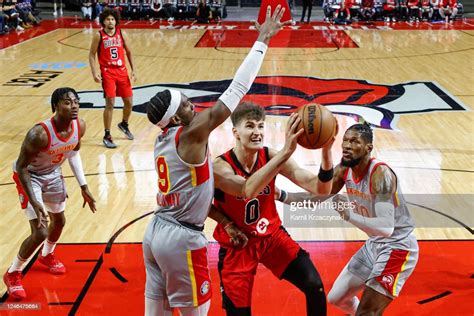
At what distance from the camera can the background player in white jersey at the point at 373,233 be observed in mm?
4469

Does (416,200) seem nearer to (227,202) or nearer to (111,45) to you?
(227,202)

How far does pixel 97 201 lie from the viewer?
25.2 ft

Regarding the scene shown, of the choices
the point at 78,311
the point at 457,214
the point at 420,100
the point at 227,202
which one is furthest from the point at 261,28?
the point at 420,100

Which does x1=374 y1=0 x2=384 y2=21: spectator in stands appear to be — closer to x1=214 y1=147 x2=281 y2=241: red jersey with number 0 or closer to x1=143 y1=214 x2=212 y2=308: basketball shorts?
x1=214 y1=147 x2=281 y2=241: red jersey with number 0

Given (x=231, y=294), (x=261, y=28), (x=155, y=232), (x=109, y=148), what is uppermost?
(x=261, y=28)

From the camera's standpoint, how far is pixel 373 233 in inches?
177

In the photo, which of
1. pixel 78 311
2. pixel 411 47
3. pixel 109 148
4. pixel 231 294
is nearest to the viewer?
pixel 231 294

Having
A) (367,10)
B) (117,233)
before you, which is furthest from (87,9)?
(117,233)

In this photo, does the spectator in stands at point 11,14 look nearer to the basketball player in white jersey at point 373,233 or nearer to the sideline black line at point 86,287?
the sideline black line at point 86,287

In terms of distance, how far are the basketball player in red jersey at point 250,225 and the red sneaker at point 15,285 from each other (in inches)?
76.3

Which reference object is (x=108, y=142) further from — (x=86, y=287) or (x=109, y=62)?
(x=86, y=287)

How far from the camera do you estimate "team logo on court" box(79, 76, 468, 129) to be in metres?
11.4

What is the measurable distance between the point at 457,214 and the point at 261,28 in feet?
12.9

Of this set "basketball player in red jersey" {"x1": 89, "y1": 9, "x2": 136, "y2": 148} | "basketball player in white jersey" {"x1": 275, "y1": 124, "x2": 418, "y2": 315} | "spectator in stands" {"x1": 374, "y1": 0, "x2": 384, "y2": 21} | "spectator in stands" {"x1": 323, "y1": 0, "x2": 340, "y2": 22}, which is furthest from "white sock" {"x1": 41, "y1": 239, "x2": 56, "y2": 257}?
"spectator in stands" {"x1": 374, "y1": 0, "x2": 384, "y2": 21}
